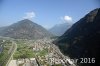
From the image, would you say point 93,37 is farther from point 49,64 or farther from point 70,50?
point 49,64

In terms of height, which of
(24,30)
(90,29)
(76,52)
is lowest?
(76,52)

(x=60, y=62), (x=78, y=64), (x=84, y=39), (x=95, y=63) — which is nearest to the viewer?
(x=95, y=63)

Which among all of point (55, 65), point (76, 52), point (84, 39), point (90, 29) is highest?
point (90, 29)

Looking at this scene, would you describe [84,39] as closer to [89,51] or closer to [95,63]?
[89,51]

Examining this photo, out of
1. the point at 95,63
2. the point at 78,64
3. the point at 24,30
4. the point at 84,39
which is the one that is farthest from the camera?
the point at 24,30

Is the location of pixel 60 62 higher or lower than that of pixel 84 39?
lower

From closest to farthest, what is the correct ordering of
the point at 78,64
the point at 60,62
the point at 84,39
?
the point at 78,64 → the point at 60,62 → the point at 84,39

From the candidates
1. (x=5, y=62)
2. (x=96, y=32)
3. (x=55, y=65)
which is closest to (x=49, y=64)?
(x=55, y=65)

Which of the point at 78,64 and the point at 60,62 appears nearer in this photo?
the point at 78,64

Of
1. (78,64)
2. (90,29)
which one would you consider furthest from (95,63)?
(90,29)
